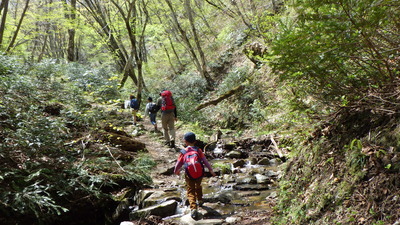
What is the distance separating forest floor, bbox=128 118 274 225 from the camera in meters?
4.46

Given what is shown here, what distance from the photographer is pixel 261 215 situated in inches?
179

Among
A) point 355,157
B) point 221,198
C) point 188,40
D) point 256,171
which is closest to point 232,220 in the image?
point 221,198

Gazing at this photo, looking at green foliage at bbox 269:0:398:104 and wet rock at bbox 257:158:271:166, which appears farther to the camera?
wet rock at bbox 257:158:271:166

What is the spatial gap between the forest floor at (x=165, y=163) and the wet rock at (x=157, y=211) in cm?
18

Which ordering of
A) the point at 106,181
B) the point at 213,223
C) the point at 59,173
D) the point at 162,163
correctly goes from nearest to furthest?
the point at 213,223 < the point at 59,173 < the point at 106,181 < the point at 162,163

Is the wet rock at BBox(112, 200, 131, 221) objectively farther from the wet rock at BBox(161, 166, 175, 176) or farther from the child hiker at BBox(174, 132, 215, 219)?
the wet rock at BBox(161, 166, 175, 176)

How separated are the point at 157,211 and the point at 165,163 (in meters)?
3.45

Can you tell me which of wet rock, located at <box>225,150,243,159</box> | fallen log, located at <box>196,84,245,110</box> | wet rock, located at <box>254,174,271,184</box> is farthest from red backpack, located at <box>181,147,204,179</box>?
fallen log, located at <box>196,84,245,110</box>

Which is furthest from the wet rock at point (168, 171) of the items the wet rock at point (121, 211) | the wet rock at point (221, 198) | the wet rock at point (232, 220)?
the wet rock at point (232, 220)

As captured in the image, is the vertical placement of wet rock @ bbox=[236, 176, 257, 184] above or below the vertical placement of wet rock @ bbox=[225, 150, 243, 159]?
below

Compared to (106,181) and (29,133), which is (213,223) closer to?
(106,181)

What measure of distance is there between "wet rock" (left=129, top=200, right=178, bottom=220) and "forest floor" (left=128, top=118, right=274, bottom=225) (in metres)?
0.18

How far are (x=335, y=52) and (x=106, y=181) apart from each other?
5.07m

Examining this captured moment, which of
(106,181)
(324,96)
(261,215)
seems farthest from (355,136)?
(106,181)
